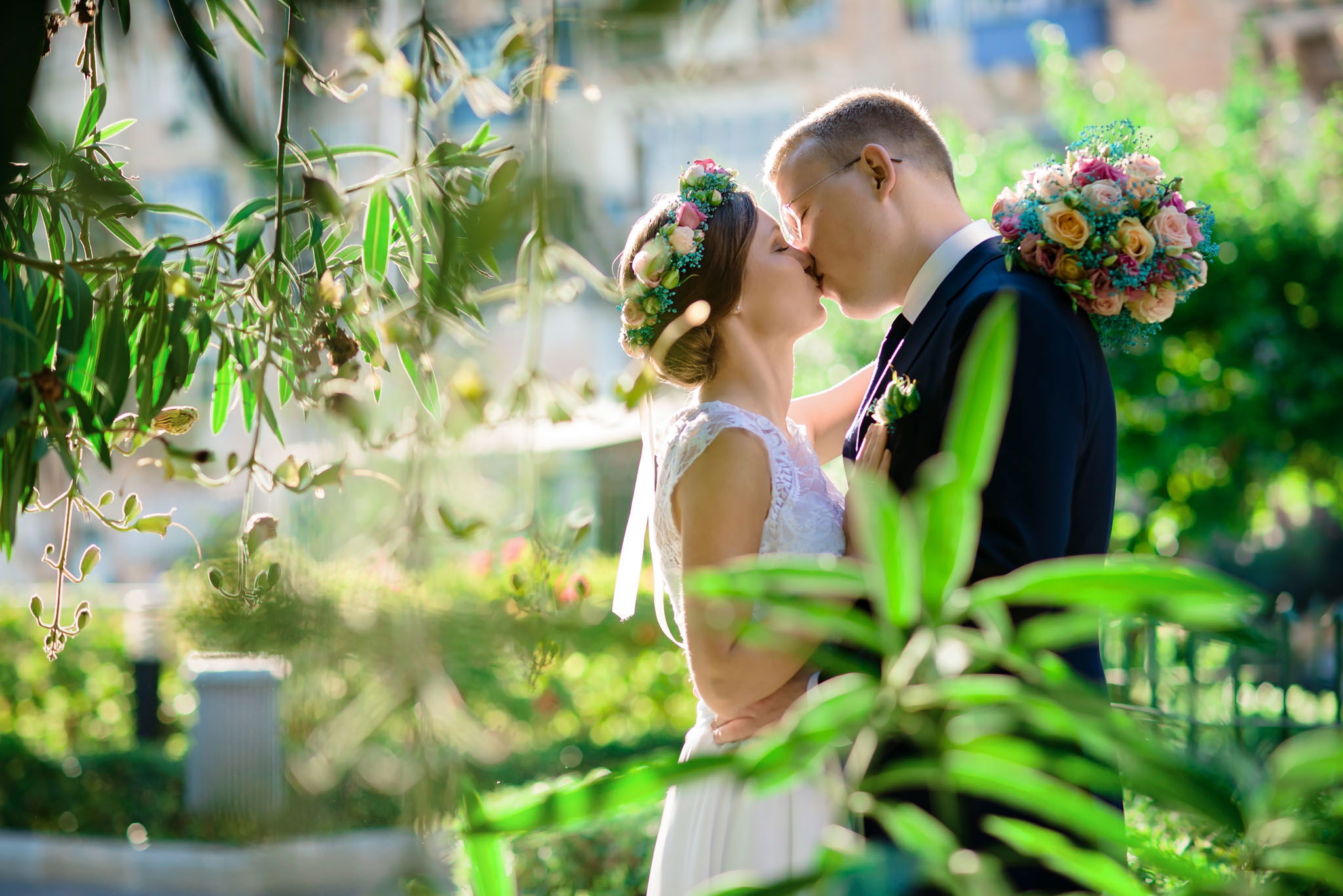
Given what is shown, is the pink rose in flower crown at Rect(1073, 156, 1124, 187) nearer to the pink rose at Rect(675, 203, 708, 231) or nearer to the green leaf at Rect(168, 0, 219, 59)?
the pink rose at Rect(675, 203, 708, 231)

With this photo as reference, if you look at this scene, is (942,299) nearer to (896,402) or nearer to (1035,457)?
(896,402)

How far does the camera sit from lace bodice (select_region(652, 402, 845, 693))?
2.06 metres

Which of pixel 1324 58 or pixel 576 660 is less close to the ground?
pixel 1324 58

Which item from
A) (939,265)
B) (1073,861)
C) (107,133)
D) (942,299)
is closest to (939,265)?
(939,265)

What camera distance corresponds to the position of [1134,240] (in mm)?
1970

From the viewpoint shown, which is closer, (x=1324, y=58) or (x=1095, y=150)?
(x=1095, y=150)

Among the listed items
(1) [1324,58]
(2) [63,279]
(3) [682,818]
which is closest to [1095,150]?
(3) [682,818]

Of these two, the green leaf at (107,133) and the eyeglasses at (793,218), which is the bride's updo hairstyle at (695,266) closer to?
the eyeglasses at (793,218)

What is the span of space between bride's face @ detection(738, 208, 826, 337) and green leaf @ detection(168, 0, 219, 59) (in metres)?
1.30

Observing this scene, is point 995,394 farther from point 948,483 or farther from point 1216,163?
point 1216,163

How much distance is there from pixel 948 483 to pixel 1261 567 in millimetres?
12809

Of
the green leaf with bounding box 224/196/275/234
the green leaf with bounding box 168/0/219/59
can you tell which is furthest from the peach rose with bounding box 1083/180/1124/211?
the green leaf with bounding box 168/0/219/59

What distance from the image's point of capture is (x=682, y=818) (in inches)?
85.7

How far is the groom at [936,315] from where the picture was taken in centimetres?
177
